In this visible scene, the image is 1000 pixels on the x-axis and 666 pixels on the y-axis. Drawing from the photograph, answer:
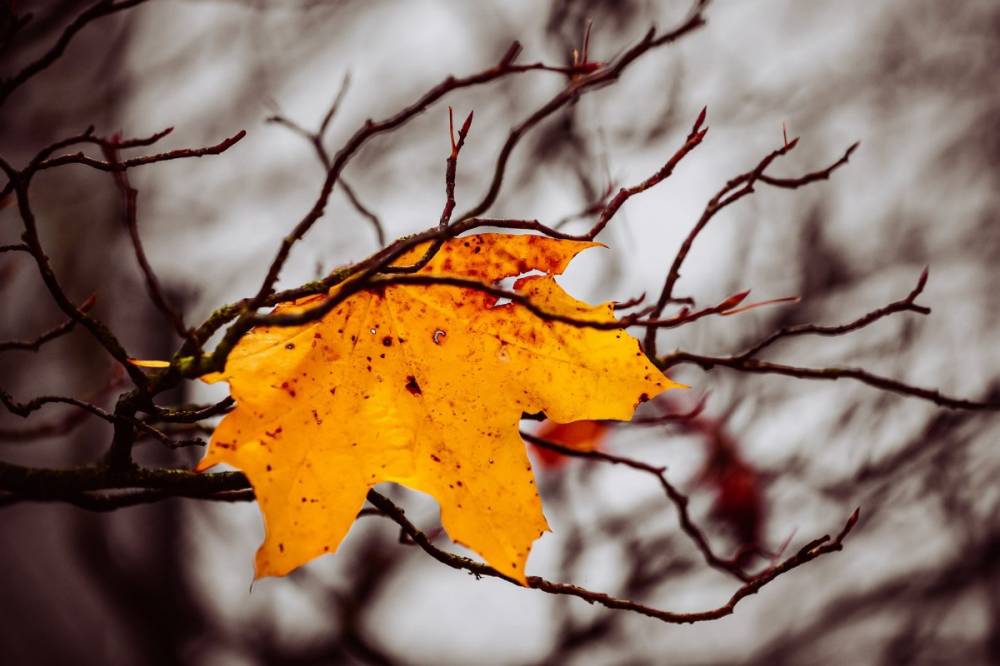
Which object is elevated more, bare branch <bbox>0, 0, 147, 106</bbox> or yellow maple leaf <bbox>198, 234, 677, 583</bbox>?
bare branch <bbox>0, 0, 147, 106</bbox>

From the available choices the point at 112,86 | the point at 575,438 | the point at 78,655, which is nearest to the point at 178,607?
the point at 78,655

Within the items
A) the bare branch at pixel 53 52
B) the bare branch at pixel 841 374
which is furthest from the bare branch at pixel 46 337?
the bare branch at pixel 841 374

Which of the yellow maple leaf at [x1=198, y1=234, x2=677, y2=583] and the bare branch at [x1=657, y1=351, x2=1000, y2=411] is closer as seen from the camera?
the yellow maple leaf at [x1=198, y1=234, x2=677, y2=583]

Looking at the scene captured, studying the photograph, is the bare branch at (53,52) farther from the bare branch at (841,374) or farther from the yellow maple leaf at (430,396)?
the bare branch at (841,374)

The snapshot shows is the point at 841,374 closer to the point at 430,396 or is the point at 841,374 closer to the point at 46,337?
the point at 430,396

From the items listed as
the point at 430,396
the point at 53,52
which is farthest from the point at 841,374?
the point at 53,52

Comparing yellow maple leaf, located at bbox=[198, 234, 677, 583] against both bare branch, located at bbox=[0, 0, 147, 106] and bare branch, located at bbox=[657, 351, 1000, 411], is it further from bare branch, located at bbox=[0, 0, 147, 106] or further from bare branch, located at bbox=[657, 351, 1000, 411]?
bare branch, located at bbox=[0, 0, 147, 106]

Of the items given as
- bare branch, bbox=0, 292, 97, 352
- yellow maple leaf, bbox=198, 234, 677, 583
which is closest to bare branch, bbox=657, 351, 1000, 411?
yellow maple leaf, bbox=198, 234, 677, 583

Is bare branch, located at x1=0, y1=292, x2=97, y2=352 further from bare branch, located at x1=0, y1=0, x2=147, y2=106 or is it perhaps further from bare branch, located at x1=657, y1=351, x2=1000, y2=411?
bare branch, located at x1=657, y1=351, x2=1000, y2=411

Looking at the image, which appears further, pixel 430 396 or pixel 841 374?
pixel 841 374
